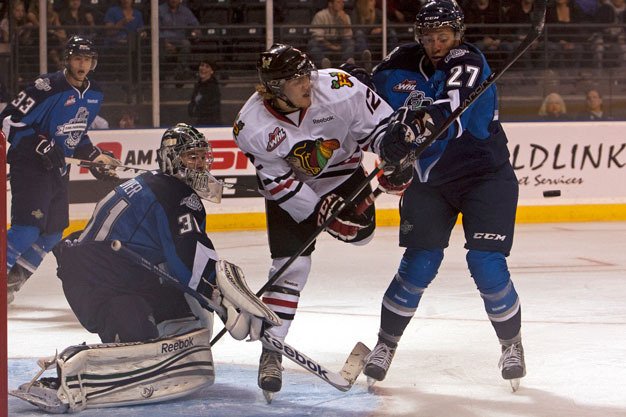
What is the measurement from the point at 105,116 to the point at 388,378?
444 centimetres

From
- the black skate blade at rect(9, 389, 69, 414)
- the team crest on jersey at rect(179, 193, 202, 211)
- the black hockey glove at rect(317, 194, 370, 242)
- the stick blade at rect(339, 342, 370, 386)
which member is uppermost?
the team crest on jersey at rect(179, 193, 202, 211)

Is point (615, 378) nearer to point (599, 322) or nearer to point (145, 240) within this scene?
point (599, 322)

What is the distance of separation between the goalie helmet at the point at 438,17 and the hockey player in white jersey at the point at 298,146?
249 mm

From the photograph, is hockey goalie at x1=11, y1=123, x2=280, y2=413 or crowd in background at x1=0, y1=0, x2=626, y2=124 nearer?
hockey goalie at x1=11, y1=123, x2=280, y2=413

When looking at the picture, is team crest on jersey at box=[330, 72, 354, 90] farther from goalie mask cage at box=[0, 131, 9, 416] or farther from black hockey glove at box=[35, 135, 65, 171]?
black hockey glove at box=[35, 135, 65, 171]

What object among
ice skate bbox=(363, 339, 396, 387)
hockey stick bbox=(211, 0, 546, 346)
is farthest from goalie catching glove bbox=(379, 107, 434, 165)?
ice skate bbox=(363, 339, 396, 387)

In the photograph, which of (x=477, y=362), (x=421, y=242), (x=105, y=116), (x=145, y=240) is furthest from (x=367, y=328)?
(x=105, y=116)

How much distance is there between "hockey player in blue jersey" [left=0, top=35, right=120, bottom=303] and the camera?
17.4 feet

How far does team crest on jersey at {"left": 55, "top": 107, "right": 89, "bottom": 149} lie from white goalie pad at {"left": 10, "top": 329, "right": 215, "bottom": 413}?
219 centimetres

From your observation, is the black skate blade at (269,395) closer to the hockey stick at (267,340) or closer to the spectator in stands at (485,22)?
the hockey stick at (267,340)

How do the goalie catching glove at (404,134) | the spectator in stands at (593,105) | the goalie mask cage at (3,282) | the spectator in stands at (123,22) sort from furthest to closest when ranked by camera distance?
the spectator in stands at (593,105), the spectator in stands at (123,22), the goalie catching glove at (404,134), the goalie mask cage at (3,282)

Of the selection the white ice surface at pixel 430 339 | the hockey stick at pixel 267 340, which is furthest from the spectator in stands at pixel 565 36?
the hockey stick at pixel 267 340

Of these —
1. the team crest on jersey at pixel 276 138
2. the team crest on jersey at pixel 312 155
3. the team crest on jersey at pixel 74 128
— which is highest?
the team crest on jersey at pixel 276 138

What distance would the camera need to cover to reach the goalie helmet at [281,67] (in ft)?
11.0
